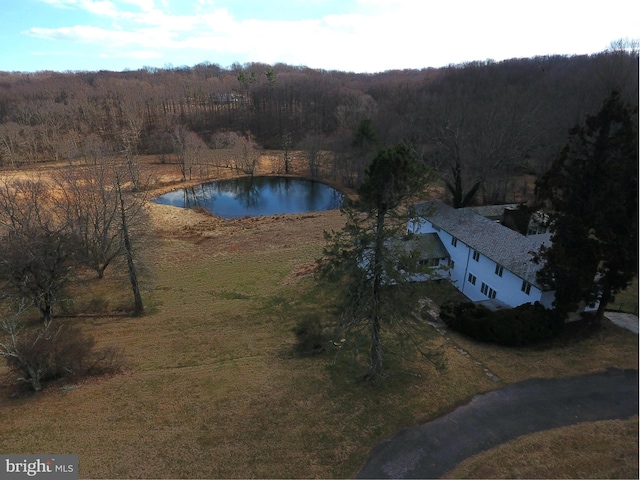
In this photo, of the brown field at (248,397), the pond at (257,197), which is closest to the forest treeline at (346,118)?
the pond at (257,197)

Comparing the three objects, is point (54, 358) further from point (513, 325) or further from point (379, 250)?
point (513, 325)

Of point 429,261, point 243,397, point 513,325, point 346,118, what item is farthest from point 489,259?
point 346,118

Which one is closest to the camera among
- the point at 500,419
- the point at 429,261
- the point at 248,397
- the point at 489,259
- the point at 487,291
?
the point at 500,419

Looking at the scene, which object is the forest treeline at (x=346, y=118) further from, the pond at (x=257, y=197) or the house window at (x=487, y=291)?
the house window at (x=487, y=291)

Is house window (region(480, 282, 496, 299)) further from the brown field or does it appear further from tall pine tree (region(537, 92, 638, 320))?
the brown field

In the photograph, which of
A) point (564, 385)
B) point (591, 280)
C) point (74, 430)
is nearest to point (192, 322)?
point (74, 430)

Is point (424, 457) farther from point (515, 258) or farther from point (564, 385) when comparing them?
point (515, 258)
